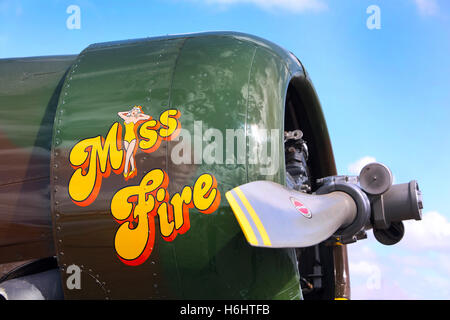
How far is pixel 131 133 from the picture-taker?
450 centimetres

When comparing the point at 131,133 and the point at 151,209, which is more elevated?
the point at 131,133

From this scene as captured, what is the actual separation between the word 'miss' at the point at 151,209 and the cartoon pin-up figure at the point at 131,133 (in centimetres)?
13

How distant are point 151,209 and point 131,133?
63 cm

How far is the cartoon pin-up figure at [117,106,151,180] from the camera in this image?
4.44 metres

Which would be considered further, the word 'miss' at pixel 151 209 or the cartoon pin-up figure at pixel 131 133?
the cartoon pin-up figure at pixel 131 133

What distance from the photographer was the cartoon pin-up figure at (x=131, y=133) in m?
4.44

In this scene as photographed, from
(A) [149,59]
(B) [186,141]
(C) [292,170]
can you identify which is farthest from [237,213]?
(C) [292,170]

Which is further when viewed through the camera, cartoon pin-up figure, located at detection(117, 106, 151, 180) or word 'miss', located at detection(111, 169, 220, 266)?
cartoon pin-up figure, located at detection(117, 106, 151, 180)

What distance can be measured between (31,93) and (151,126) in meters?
1.44

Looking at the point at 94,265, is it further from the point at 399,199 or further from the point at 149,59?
the point at 399,199

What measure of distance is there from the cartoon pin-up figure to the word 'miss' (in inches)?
4.9

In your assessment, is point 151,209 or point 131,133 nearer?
point 151,209

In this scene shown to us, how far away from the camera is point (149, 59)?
192 inches
